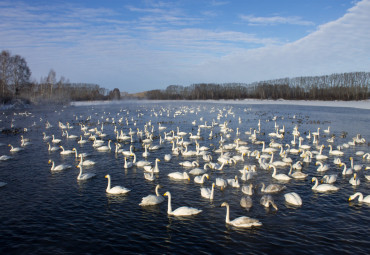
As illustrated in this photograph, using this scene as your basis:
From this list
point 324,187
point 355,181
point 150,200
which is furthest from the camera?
point 355,181

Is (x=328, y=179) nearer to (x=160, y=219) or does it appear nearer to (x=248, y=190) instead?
(x=248, y=190)

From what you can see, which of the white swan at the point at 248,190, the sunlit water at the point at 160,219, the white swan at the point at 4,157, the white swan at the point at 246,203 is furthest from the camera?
the white swan at the point at 4,157

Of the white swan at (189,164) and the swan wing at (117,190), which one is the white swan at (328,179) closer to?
the white swan at (189,164)

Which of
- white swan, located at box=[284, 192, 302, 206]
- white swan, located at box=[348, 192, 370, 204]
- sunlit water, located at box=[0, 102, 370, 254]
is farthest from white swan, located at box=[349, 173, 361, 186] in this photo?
white swan, located at box=[284, 192, 302, 206]

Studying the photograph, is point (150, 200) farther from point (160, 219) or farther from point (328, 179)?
point (328, 179)

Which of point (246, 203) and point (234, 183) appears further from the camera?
point (234, 183)

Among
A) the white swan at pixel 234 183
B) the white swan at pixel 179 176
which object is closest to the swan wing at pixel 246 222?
the white swan at pixel 234 183

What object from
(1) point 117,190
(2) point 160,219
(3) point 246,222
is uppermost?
(1) point 117,190

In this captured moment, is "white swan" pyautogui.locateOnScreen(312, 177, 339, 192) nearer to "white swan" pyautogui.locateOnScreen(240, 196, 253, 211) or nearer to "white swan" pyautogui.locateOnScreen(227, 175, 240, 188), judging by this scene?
"white swan" pyautogui.locateOnScreen(227, 175, 240, 188)

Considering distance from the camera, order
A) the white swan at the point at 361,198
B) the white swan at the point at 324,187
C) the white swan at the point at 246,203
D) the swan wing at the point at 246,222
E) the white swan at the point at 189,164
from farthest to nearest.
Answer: the white swan at the point at 189,164 → the white swan at the point at 324,187 → the white swan at the point at 361,198 → the white swan at the point at 246,203 → the swan wing at the point at 246,222

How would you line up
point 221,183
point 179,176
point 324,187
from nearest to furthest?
point 324,187 → point 221,183 → point 179,176

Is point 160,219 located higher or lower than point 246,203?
lower

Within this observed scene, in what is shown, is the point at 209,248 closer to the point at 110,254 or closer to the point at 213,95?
the point at 110,254

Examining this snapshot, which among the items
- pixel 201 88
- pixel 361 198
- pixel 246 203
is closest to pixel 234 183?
pixel 246 203
